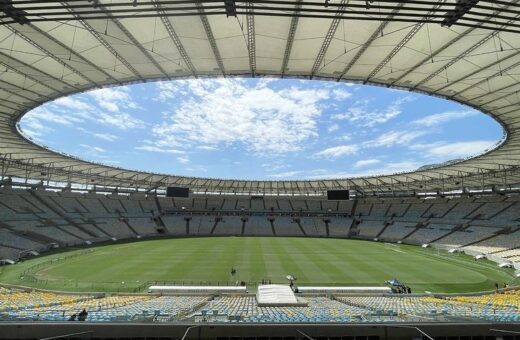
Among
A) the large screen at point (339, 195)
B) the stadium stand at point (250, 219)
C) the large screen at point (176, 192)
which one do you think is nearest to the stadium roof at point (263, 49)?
the stadium stand at point (250, 219)

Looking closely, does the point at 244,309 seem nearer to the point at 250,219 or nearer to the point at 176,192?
the point at 176,192

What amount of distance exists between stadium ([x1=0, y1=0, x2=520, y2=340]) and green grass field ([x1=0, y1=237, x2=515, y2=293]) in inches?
11.7

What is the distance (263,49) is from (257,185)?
192 ft

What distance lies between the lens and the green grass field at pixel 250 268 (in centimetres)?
3086

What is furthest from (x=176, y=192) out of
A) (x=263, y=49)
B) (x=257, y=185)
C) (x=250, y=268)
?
(x=263, y=49)

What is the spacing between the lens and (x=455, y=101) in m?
24.7

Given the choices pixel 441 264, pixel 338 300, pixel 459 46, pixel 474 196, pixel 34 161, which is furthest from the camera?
pixel 474 196

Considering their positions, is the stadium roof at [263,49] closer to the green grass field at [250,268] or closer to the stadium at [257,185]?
the stadium at [257,185]

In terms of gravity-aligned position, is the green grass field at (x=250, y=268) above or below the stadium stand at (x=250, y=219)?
below

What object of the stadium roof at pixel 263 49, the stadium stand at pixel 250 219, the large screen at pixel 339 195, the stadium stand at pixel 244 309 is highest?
the stadium roof at pixel 263 49

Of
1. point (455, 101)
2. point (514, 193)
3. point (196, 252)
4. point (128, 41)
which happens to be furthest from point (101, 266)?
point (514, 193)

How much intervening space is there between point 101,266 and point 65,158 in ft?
49.3

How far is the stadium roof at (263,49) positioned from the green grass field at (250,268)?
15.8 m

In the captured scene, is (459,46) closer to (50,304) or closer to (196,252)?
(50,304)
